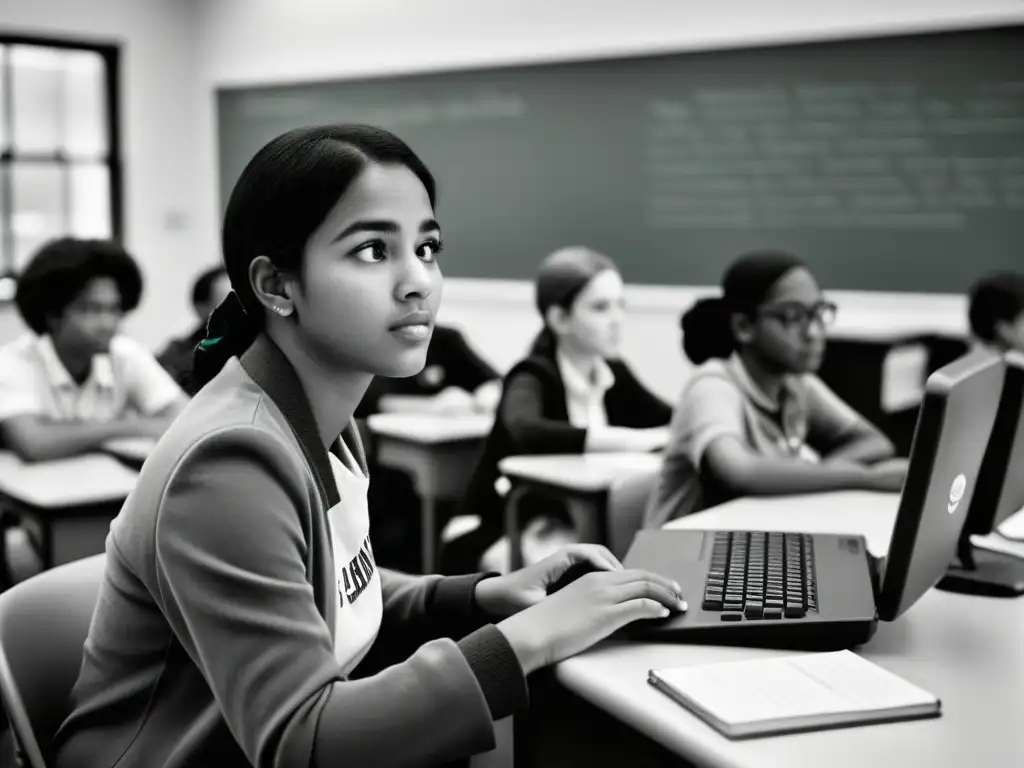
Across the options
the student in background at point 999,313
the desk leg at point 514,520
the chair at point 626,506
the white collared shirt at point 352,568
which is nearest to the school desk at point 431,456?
the desk leg at point 514,520

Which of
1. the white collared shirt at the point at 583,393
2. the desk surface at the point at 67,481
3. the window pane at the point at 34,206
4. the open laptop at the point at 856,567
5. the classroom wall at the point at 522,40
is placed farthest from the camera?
the window pane at the point at 34,206

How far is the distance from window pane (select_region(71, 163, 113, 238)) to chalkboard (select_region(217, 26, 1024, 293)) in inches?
80.5

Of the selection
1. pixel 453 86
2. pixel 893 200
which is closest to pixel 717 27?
pixel 893 200

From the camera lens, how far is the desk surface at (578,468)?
2.75m

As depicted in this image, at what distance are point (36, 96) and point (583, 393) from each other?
4.69 m

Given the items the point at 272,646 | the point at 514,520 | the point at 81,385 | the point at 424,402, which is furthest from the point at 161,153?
the point at 272,646

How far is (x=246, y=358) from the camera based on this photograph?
1.14 metres

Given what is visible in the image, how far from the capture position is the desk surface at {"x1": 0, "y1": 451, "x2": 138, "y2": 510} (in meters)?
2.56

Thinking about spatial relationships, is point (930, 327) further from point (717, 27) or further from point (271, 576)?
point (271, 576)

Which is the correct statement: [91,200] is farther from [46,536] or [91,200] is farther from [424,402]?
[46,536]

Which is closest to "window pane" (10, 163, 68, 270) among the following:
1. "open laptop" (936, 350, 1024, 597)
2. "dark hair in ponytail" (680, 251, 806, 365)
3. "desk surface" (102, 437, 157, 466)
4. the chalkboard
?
the chalkboard

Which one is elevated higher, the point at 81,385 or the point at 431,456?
the point at 81,385

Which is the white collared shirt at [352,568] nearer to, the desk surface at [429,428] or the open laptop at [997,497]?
the open laptop at [997,497]

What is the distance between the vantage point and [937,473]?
122 cm
